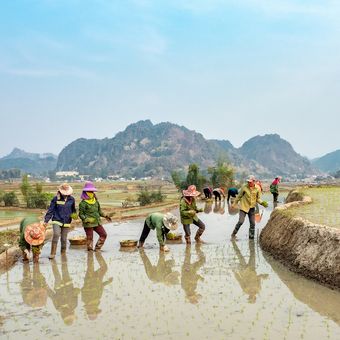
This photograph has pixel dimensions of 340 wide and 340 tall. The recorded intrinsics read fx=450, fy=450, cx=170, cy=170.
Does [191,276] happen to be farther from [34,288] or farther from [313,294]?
[34,288]

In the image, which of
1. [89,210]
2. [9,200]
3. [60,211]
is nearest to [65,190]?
[60,211]

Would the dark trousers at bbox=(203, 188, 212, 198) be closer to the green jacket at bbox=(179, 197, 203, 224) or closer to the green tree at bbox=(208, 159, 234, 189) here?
the green tree at bbox=(208, 159, 234, 189)

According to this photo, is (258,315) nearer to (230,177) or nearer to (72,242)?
(72,242)

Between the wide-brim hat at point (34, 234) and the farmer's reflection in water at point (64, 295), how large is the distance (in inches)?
40.7

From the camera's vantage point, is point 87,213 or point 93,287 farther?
point 87,213

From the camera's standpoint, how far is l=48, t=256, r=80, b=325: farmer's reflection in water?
7250 millimetres

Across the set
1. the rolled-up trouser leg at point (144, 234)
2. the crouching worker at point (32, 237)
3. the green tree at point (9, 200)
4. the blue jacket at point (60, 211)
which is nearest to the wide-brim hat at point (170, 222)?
the rolled-up trouser leg at point (144, 234)

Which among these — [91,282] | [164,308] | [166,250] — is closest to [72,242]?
[166,250]

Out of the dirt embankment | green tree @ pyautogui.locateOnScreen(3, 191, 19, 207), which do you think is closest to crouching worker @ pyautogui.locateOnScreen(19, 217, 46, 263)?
the dirt embankment

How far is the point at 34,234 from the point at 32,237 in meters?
0.09

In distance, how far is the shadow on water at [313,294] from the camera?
→ 7.30 metres

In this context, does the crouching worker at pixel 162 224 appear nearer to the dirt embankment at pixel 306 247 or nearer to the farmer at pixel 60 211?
the farmer at pixel 60 211

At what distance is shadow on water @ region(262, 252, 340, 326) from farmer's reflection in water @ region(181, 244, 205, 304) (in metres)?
1.78

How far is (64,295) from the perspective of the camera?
8.39 m
